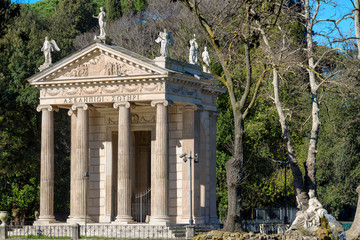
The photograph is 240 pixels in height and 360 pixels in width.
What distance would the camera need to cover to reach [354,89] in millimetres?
→ 37562

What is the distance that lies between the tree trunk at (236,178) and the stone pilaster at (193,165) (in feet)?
34.3

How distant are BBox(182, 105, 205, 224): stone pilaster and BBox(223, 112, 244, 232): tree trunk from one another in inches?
412

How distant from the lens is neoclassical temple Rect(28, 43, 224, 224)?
40.7m

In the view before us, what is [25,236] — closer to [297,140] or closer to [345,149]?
[345,149]

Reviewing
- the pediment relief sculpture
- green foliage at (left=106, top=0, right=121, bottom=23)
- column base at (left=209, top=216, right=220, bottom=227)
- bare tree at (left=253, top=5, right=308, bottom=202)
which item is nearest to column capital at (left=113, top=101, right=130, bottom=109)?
the pediment relief sculpture

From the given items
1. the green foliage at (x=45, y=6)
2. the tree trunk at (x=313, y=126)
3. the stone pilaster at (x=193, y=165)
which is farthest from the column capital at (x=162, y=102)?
the green foliage at (x=45, y=6)

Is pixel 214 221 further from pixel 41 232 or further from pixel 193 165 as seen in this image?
pixel 41 232

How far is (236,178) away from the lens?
31.5m

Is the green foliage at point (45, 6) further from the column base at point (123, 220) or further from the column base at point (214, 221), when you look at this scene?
the column base at point (123, 220)

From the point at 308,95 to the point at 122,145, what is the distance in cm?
1680

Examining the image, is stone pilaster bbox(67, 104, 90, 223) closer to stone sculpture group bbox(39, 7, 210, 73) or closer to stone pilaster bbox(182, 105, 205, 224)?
stone sculpture group bbox(39, 7, 210, 73)

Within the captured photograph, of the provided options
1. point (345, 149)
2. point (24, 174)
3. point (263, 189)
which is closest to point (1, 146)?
point (24, 174)

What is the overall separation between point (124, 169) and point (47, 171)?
537 cm

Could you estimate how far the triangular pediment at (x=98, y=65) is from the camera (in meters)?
41.0
